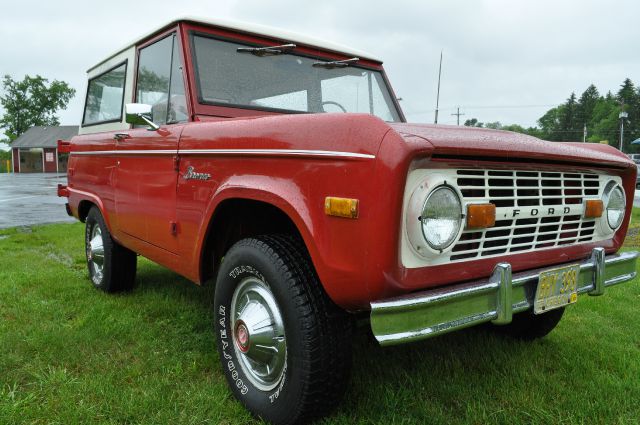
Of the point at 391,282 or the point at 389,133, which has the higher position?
the point at 389,133

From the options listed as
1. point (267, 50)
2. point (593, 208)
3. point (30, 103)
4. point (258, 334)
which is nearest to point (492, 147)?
point (593, 208)

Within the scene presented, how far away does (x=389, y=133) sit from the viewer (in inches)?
64.4

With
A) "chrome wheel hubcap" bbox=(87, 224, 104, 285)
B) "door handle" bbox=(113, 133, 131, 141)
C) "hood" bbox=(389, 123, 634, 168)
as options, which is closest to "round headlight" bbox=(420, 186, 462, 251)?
"hood" bbox=(389, 123, 634, 168)

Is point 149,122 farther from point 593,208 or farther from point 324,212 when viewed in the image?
point 593,208

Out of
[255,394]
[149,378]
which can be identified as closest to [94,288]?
[149,378]

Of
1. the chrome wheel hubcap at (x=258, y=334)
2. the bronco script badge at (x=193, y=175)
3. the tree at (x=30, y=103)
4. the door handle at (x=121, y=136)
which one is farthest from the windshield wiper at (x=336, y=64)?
the tree at (x=30, y=103)

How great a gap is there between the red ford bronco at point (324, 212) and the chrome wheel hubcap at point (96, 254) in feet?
3.27

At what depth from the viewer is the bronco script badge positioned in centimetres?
245

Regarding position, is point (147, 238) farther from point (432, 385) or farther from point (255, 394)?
point (432, 385)

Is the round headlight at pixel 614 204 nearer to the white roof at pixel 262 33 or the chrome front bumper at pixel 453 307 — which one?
the chrome front bumper at pixel 453 307

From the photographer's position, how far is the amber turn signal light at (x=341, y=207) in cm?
167

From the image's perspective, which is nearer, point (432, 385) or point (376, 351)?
point (432, 385)

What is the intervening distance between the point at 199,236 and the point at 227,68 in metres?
1.09

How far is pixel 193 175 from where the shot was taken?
2559 mm
